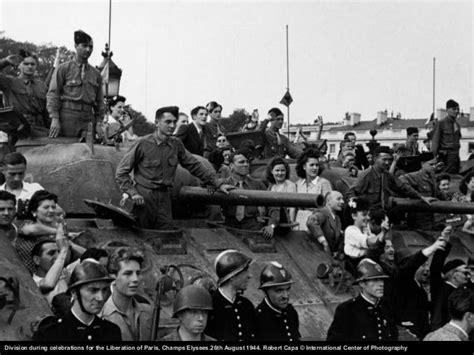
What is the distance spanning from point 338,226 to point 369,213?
71 centimetres

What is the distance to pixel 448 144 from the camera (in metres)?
16.5

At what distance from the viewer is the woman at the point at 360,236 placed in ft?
32.0

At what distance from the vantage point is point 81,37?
10.6 metres

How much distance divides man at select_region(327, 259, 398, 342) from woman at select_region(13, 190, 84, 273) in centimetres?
240

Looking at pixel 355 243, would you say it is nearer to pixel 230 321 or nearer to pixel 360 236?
pixel 360 236

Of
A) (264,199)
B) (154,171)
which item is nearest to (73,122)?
(154,171)

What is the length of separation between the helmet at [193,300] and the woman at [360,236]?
3.38 meters

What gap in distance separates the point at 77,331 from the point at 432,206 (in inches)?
272

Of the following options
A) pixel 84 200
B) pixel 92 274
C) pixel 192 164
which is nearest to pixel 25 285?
pixel 92 274

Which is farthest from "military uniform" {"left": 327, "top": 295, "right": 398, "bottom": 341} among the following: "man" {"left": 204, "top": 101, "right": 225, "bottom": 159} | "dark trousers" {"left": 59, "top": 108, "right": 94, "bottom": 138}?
"man" {"left": 204, "top": 101, "right": 225, "bottom": 159}

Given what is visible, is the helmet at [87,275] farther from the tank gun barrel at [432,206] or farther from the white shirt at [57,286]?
the tank gun barrel at [432,206]

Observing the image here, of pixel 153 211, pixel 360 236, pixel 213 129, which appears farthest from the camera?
pixel 213 129

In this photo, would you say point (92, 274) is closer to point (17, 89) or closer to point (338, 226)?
point (338, 226)

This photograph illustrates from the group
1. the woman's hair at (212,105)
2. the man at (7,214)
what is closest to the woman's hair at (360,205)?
the man at (7,214)
